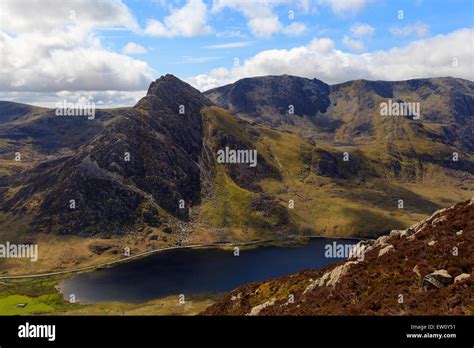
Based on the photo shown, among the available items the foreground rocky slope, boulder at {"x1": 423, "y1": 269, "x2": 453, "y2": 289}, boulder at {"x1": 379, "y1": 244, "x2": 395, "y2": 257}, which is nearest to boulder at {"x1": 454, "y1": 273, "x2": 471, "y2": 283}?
the foreground rocky slope

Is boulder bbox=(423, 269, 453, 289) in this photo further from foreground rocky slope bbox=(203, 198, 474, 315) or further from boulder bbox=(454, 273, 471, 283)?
boulder bbox=(454, 273, 471, 283)

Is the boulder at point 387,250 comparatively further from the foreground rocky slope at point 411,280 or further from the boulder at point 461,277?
the boulder at point 461,277

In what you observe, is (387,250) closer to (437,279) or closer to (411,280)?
(411,280)

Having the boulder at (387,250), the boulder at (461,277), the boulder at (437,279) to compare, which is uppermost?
the boulder at (461,277)

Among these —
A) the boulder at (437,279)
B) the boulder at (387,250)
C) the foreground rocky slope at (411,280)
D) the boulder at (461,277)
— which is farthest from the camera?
the boulder at (387,250)

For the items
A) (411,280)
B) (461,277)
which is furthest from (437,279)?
(411,280)

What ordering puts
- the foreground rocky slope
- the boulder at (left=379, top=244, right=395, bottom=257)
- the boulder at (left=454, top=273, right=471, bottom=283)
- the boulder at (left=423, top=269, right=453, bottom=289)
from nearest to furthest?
1. the foreground rocky slope
2. the boulder at (left=454, top=273, right=471, bottom=283)
3. the boulder at (left=423, top=269, right=453, bottom=289)
4. the boulder at (left=379, top=244, right=395, bottom=257)

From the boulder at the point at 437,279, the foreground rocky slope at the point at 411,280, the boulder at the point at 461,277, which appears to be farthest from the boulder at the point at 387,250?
the boulder at the point at 461,277

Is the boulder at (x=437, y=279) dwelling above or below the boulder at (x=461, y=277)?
below
